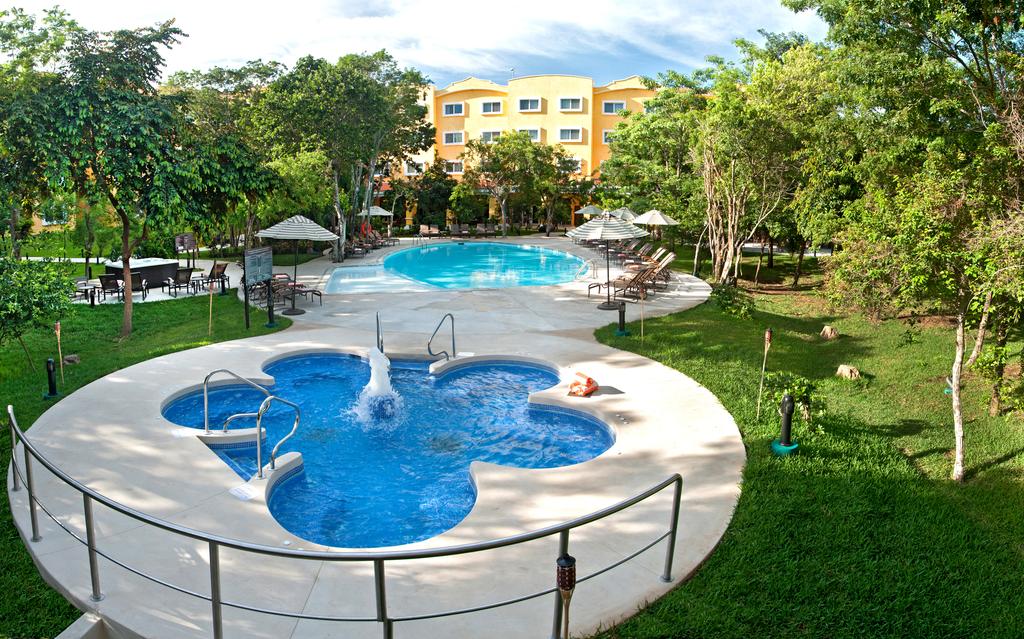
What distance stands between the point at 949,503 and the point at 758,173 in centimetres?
1596

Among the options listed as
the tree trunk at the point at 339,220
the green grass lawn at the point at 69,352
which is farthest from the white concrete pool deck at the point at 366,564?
the tree trunk at the point at 339,220

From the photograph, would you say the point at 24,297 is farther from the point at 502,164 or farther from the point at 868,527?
the point at 502,164

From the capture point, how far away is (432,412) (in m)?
11.2

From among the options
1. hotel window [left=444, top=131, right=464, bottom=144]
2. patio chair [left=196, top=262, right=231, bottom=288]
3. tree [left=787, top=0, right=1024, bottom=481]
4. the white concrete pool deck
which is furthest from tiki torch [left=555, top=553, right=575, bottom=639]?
hotel window [left=444, top=131, right=464, bottom=144]

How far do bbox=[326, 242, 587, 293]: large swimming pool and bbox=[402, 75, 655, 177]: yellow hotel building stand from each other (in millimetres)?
17179

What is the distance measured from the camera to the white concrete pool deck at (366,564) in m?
5.61

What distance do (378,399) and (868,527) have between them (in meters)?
7.76

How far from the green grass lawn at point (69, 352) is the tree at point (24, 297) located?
97 centimetres

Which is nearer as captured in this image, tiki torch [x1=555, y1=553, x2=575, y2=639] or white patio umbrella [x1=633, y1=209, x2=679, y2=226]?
tiki torch [x1=555, y1=553, x2=575, y2=639]

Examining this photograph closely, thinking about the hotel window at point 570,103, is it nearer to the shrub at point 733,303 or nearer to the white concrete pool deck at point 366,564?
the shrub at point 733,303

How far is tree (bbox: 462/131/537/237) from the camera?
46.1 metres

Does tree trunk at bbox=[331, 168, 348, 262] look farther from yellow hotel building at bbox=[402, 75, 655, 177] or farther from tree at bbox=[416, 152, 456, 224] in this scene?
yellow hotel building at bbox=[402, 75, 655, 177]

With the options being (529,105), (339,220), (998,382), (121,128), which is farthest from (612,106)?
(998,382)

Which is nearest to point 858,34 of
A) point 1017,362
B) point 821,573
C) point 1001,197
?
point 1001,197
